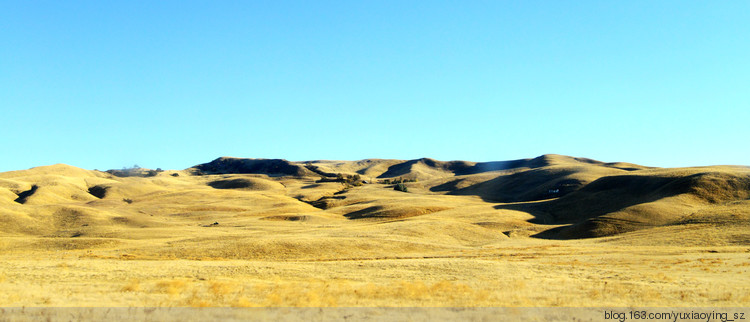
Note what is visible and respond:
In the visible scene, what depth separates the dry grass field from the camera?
20859 mm

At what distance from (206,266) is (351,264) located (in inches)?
→ 313

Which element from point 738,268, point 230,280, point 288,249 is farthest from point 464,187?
point 230,280

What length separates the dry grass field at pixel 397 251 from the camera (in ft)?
68.4

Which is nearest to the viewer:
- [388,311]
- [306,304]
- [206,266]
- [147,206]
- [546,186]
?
[388,311]

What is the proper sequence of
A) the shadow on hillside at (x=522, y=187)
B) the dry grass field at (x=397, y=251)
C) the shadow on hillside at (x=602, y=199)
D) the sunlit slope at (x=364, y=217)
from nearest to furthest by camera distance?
1. the dry grass field at (x=397, y=251)
2. the sunlit slope at (x=364, y=217)
3. the shadow on hillside at (x=602, y=199)
4. the shadow on hillside at (x=522, y=187)

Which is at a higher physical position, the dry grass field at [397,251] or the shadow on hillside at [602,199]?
the shadow on hillside at [602,199]

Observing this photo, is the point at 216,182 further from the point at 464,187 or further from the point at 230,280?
the point at 230,280

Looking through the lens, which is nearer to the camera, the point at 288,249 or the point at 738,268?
the point at 738,268

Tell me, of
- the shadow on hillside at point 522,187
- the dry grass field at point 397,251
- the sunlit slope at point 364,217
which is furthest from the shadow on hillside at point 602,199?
the shadow on hillside at point 522,187

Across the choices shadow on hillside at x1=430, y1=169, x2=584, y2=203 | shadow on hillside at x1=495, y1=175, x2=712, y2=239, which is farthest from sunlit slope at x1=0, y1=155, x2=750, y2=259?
shadow on hillside at x1=430, y1=169, x2=584, y2=203

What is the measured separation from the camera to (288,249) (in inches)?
1699

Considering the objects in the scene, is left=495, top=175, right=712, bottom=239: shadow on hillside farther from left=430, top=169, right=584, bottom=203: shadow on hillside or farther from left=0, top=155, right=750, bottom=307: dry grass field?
left=430, top=169, right=584, bottom=203: shadow on hillside

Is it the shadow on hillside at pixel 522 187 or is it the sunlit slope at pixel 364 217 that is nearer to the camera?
the sunlit slope at pixel 364 217

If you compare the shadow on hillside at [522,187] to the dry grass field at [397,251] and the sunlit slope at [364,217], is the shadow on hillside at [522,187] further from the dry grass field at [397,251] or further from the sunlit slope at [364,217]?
the dry grass field at [397,251]
